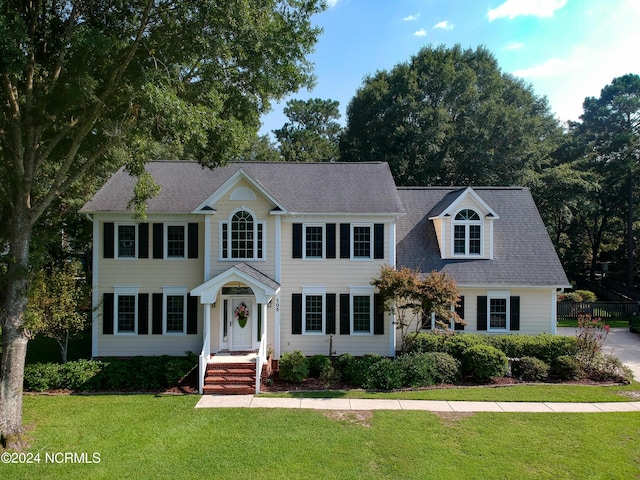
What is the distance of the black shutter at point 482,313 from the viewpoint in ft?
58.1

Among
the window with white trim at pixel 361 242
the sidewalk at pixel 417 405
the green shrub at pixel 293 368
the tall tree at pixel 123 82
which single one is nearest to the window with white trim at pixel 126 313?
the tall tree at pixel 123 82

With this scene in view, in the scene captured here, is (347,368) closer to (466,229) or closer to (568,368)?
(568,368)

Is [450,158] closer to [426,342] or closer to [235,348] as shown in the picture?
[426,342]

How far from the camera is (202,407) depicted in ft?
40.7

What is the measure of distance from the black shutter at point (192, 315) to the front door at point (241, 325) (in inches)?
63.2

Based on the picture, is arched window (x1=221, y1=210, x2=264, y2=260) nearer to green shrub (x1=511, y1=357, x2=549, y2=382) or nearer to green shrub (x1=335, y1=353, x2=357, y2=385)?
green shrub (x1=335, y1=353, x2=357, y2=385)

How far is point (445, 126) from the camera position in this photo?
32844mm

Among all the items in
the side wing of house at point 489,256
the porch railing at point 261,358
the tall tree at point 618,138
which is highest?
the tall tree at point 618,138

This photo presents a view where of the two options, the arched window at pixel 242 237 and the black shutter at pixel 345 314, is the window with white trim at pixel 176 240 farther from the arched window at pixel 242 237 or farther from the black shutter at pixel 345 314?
the black shutter at pixel 345 314

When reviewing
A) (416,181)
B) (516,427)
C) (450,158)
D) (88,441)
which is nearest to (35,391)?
(88,441)

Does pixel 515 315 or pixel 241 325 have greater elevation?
pixel 515 315

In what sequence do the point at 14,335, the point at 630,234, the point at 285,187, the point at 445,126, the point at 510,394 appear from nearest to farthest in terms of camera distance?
the point at 14,335
the point at 510,394
the point at 285,187
the point at 445,126
the point at 630,234

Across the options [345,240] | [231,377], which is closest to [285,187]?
[345,240]

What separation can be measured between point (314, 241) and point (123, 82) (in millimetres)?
9016
